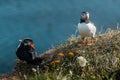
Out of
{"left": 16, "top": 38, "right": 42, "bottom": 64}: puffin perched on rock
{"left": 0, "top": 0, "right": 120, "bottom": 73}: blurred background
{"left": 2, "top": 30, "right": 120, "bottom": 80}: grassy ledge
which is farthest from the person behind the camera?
{"left": 0, "top": 0, "right": 120, "bottom": 73}: blurred background

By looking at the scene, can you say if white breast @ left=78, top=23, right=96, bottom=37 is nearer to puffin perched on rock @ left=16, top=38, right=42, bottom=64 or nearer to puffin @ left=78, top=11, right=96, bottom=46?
puffin @ left=78, top=11, right=96, bottom=46

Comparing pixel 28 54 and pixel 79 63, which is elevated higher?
pixel 28 54

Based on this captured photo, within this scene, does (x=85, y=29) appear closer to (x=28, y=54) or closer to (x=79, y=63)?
(x=28, y=54)

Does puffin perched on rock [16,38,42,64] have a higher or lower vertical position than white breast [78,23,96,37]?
lower

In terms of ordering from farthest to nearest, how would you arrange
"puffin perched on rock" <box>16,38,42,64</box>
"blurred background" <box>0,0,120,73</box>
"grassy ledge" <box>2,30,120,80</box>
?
"blurred background" <box>0,0,120,73</box>
"puffin perched on rock" <box>16,38,42,64</box>
"grassy ledge" <box>2,30,120,80</box>

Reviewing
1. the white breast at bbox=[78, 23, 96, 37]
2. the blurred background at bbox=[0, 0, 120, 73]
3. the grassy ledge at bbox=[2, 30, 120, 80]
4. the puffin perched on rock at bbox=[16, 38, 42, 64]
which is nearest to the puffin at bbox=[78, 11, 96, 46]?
the white breast at bbox=[78, 23, 96, 37]

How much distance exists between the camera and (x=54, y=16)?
16.0 metres

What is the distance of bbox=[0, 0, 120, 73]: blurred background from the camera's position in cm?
1458

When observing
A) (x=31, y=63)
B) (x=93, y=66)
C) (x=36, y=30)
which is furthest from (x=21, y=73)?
(x=36, y=30)

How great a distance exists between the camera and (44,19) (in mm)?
16047

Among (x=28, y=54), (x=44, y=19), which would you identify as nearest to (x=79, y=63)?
(x=28, y=54)

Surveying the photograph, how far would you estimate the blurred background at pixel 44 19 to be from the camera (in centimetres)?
1458

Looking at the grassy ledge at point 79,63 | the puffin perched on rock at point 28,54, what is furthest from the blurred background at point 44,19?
the grassy ledge at point 79,63

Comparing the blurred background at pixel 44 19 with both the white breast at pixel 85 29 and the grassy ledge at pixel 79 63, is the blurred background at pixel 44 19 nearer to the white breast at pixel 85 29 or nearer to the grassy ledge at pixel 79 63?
the grassy ledge at pixel 79 63
